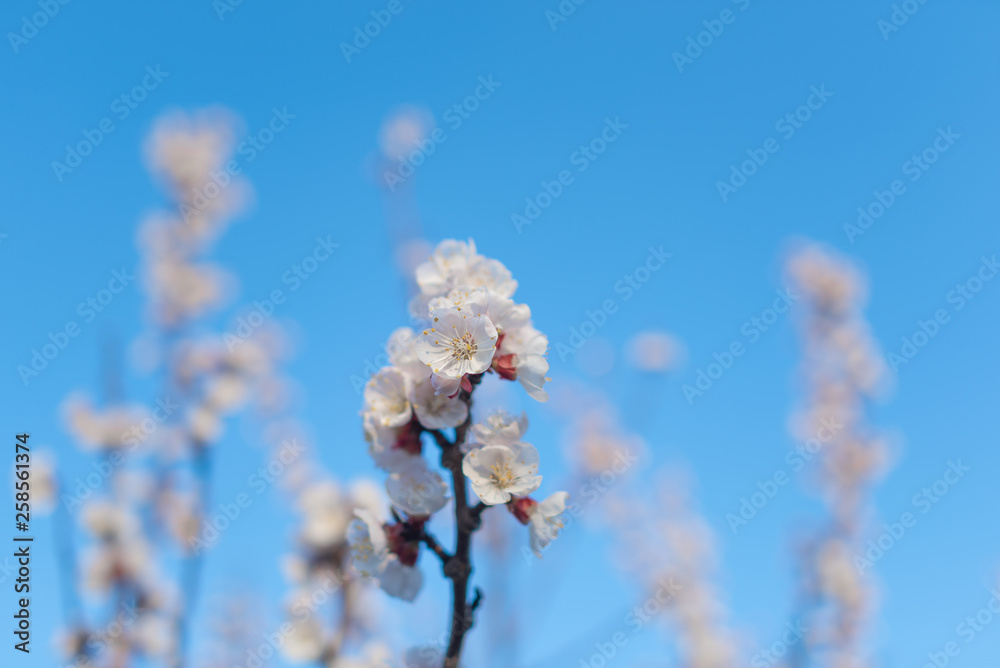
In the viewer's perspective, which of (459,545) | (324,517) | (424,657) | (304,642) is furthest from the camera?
(324,517)

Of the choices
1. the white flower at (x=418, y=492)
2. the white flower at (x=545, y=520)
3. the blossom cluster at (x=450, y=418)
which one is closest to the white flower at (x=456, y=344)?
the blossom cluster at (x=450, y=418)

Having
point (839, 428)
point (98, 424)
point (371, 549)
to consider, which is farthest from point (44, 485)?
point (839, 428)

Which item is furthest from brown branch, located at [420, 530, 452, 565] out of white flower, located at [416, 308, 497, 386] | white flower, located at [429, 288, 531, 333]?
white flower, located at [429, 288, 531, 333]

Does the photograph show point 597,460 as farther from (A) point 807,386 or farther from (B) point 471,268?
(B) point 471,268

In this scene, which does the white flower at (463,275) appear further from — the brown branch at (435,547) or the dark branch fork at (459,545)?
the brown branch at (435,547)

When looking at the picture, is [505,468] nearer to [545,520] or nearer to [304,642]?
[545,520]

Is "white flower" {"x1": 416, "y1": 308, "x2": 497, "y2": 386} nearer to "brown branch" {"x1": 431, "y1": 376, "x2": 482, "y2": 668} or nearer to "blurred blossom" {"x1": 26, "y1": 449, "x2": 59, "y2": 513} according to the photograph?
"brown branch" {"x1": 431, "y1": 376, "x2": 482, "y2": 668}
